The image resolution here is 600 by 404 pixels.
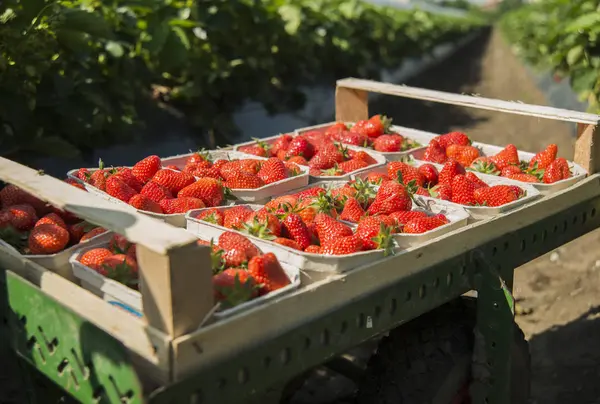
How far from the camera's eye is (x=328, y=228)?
2227mm

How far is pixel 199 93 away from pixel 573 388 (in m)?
3.56

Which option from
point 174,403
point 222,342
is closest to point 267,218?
point 222,342

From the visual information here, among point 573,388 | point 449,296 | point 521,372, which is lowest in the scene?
point 573,388

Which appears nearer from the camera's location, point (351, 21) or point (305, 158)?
point (305, 158)

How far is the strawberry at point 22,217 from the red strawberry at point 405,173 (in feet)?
4.01

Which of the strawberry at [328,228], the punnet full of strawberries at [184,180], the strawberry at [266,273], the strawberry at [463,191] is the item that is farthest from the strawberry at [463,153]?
the strawberry at [266,273]

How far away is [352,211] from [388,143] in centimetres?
94

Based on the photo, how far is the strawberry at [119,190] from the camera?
2492 millimetres

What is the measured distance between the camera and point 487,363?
2447 millimetres

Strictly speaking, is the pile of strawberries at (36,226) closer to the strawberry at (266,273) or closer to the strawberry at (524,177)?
the strawberry at (266,273)

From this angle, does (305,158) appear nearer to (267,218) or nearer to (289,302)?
(267,218)

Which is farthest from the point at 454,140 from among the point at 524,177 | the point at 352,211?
the point at 352,211

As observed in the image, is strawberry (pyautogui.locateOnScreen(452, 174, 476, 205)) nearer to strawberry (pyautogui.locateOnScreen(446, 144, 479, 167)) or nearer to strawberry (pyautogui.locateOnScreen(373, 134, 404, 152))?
strawberry (pyautogui.locateOnScreen(446, 144, 479, 167))

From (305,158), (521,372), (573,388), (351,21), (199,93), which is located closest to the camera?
(521,372)
